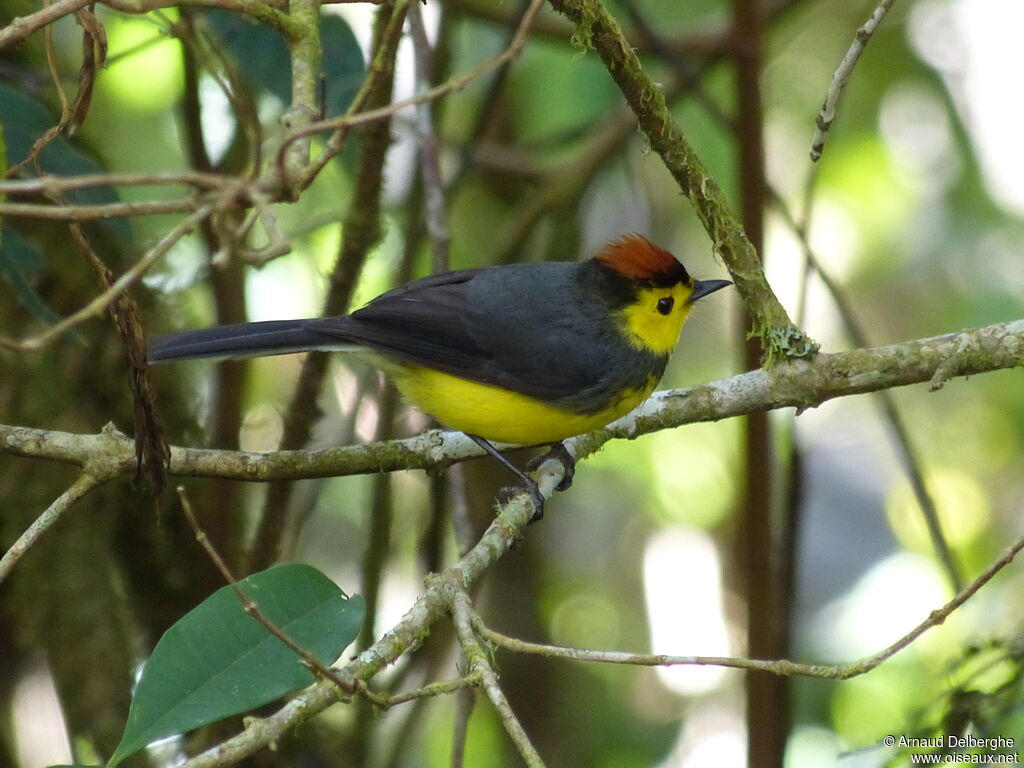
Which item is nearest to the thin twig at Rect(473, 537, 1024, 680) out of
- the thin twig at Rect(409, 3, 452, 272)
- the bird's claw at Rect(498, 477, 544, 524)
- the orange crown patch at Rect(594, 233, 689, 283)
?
the bird's claw at Rect(498, 477, 544, 524)

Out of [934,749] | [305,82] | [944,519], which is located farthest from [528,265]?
[944,519]

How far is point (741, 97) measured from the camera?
4.21 metres

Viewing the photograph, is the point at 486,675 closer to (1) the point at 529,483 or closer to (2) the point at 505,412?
(1) the point at 529,483

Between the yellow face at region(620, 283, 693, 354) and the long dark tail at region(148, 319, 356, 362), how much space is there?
3.45 feet

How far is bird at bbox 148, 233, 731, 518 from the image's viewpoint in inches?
140

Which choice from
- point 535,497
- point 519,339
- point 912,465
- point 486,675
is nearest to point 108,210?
point 486,675

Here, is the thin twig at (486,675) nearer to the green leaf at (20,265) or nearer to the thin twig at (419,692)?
the thin twig at (419,692)

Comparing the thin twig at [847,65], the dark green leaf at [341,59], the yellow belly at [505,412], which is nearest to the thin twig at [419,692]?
the thin twig at [847,65]

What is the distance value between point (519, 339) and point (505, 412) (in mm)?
311

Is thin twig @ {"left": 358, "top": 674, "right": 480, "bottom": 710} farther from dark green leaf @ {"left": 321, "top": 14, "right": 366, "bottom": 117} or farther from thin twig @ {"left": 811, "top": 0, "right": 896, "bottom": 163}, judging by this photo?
dark green leaf @ {"left": 321, "top": 14, "right": 366, "bottom": 117}

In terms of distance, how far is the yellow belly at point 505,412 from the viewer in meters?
3.57

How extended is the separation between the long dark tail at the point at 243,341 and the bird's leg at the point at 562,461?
79 centimetres

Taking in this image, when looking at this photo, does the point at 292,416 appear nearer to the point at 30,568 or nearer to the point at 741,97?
the point at 30,568

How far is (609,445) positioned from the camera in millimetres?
6023
